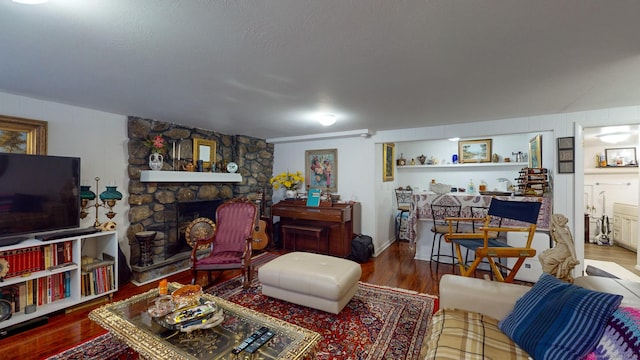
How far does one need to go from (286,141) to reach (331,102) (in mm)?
2473

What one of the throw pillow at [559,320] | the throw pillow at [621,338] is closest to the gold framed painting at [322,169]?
the throw pillow at [559,320]

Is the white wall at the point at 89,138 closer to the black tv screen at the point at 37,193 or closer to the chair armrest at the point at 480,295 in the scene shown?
the black tv screen at the point at 37,193

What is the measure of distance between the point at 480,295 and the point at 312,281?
130 cm

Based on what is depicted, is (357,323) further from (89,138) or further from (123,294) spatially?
(89,138)

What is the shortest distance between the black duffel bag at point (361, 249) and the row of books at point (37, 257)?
11.1ft

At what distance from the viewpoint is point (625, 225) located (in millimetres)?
4590

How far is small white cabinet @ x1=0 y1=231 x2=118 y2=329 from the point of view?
2297 millimetres

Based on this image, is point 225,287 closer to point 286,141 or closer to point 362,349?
point 362,349

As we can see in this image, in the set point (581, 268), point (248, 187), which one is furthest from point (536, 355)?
point (248, 187)

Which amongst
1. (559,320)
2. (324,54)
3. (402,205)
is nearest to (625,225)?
(402,205)

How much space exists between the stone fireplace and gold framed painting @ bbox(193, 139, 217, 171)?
0.24 ft

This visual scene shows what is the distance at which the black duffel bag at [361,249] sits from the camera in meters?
4.12

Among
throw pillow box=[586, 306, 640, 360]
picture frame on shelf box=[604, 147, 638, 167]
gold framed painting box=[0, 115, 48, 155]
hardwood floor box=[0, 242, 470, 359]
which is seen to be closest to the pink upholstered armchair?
hardwood floor box=[0, 242, 470, 359]

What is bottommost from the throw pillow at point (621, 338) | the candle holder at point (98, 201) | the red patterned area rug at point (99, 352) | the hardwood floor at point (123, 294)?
the hardwood floor at point (123, 294)
